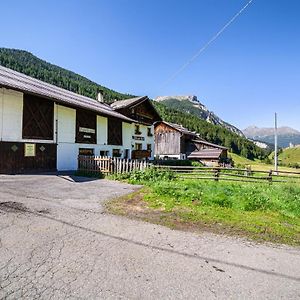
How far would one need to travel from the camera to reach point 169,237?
6.32 metres

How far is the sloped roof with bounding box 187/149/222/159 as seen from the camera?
45.6m

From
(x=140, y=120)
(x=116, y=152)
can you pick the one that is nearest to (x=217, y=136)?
(x=140, y=120)

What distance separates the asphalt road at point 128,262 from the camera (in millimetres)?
3848

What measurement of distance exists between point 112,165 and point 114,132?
11783mm

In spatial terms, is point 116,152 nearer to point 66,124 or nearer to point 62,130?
point 66,124

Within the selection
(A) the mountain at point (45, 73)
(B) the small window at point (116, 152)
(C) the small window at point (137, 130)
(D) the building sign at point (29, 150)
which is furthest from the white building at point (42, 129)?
(A) the mountain at point (45, 73)

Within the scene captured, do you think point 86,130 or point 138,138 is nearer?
point 86,130

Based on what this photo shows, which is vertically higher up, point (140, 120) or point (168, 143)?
point (140, 120)

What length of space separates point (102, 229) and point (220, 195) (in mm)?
5763

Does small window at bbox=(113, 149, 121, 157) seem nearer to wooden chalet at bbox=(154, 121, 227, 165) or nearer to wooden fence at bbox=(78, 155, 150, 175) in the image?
wooden fence at bbox=(78, 155, 150, 175)

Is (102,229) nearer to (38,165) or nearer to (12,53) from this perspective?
(38,165)

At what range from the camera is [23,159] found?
1886 centimetres

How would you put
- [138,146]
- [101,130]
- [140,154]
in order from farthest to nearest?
[138,146]
[140,154]
[101,130]

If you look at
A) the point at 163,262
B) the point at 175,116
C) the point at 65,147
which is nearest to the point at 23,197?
the point at 163,262
